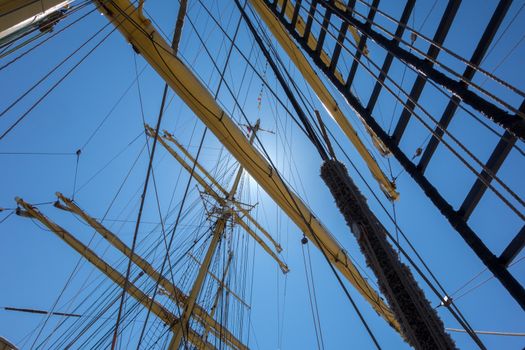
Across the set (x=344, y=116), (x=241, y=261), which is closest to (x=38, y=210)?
(x=241, y=261)

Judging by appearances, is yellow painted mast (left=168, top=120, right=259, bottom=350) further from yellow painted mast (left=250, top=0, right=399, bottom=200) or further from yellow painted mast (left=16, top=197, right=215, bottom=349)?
yellow painted mast (left=250, top=0, right=399, bottom=200)

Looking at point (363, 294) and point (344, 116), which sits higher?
point (344, 116)

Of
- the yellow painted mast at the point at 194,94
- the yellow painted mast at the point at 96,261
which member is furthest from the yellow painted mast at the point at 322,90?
the yellow painted mast at the point at 96,261

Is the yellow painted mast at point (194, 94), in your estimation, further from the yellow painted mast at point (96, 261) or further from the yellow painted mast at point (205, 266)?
the yellow painted mast at point (96, 261)

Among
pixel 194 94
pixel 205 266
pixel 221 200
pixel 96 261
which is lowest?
pixel 194 94

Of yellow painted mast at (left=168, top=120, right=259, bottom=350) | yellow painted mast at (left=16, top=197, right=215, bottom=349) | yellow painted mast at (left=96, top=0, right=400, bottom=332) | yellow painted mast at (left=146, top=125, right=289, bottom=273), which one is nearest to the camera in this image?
yellow painted mast at (left=96, top=0, right=400, bottom=332)

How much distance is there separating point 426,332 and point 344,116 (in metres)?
5.93

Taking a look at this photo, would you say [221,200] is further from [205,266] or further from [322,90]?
[322,90]

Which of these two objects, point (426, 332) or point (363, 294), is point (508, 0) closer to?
point (426, 332)

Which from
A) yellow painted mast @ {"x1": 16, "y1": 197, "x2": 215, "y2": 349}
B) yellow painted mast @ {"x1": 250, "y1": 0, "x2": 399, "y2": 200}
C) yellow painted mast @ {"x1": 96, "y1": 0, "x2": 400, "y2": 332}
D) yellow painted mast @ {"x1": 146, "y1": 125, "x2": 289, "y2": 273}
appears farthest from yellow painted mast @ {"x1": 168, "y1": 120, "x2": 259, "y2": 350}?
yellow painted mast @ {"x1": 250, "y1": 0, "x2": 399, "y2": 200}

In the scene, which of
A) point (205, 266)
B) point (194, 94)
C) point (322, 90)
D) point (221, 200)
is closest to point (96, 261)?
point (205, 266)

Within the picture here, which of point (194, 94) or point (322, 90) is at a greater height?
point (322, 90)

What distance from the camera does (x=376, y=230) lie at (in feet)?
5.88

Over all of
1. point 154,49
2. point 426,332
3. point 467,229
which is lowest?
point 426,332
